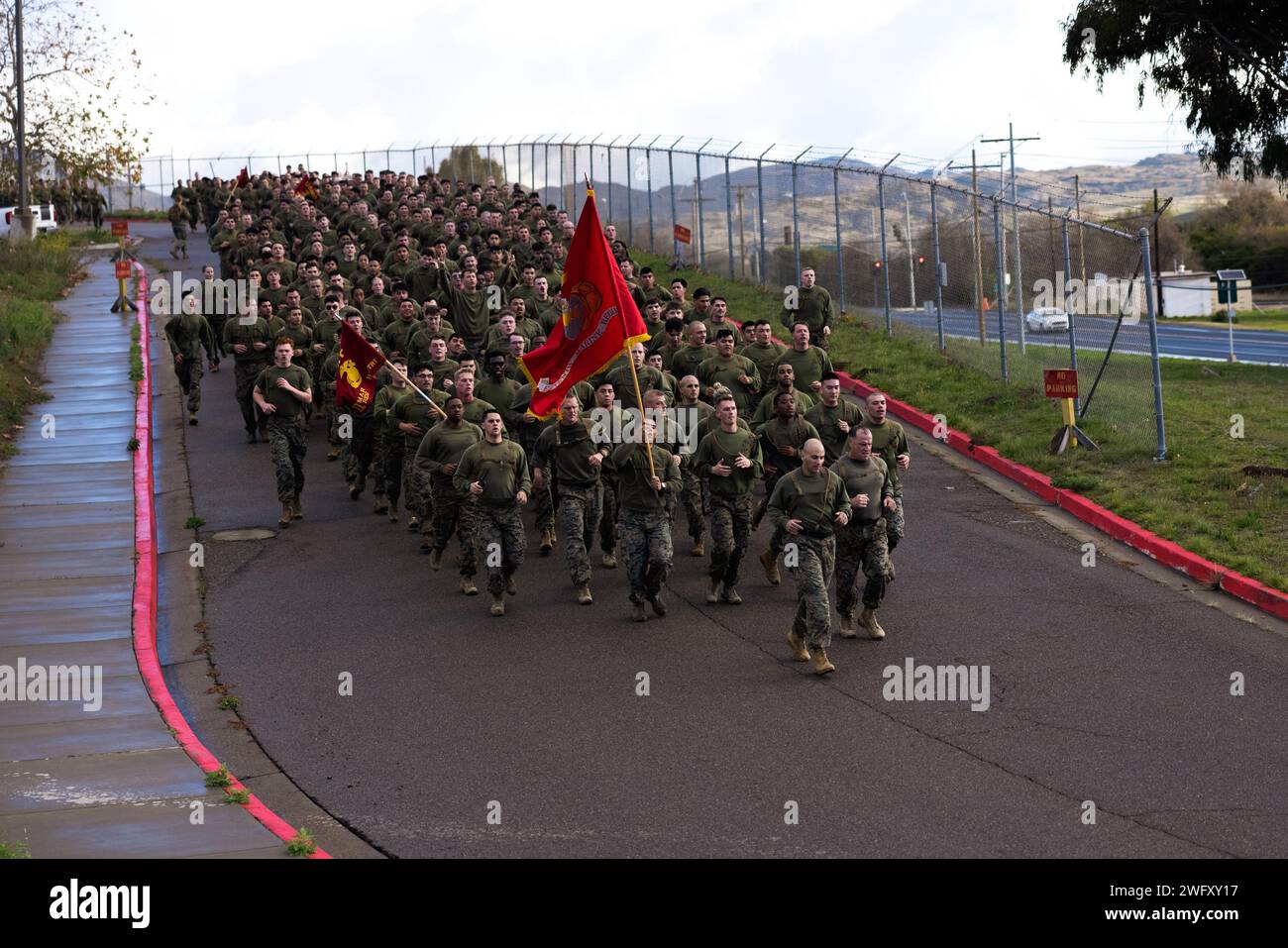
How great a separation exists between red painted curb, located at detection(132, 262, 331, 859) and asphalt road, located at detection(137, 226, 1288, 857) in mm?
519

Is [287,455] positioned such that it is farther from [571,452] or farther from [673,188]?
[673,188]

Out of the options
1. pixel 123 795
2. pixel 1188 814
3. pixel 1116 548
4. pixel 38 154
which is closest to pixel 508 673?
pixel 123 795

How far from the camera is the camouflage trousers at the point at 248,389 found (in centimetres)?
2272

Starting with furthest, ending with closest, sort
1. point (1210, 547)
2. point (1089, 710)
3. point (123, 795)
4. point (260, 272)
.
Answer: point (260, 272) → point (1210, 547) → point (1089, 710) → point (123, 795)

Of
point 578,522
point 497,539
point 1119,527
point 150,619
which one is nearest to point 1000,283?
point 1119,527

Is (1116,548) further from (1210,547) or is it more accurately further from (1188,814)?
(1188,814)

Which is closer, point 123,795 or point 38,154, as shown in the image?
point 123,795

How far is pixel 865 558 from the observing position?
13945 millimetres

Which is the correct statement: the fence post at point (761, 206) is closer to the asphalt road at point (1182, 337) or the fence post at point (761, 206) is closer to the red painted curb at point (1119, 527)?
the asphalt road at point (1182, 337)

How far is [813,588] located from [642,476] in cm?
239

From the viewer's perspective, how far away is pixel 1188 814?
9930 mm
